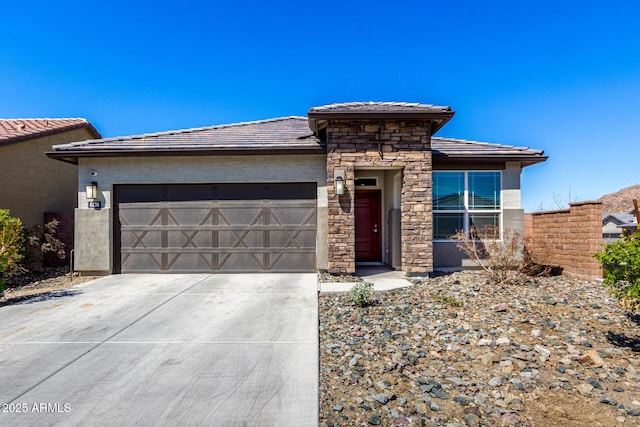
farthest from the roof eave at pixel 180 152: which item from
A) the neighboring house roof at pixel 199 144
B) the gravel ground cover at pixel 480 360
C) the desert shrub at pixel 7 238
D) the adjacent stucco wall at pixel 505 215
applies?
the adjacent stucco wall at pixel 505 215

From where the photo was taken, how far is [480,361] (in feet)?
12.1

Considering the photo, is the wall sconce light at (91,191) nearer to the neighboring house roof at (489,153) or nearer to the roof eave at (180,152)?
the roof eave at (180,152)

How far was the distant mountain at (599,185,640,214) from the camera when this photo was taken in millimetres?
30109

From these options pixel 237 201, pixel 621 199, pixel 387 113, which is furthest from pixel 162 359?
pixel 621 199

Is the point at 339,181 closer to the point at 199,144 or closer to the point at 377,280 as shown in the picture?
the point at 377,280

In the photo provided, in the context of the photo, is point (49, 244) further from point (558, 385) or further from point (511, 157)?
point (511, 157)

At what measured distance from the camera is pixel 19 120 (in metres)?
12.8

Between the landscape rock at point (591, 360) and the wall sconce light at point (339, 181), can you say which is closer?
the landscape rock at point (591, 360)

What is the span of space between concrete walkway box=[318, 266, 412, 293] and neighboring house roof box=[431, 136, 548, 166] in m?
3.31

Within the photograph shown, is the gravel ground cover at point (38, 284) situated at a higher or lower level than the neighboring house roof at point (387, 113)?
lower

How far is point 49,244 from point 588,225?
14241 millimetres

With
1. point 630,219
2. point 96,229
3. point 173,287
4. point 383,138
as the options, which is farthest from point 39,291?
point 630,219

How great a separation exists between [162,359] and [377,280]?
4859 mm

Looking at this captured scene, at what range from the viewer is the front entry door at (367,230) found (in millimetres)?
9734
